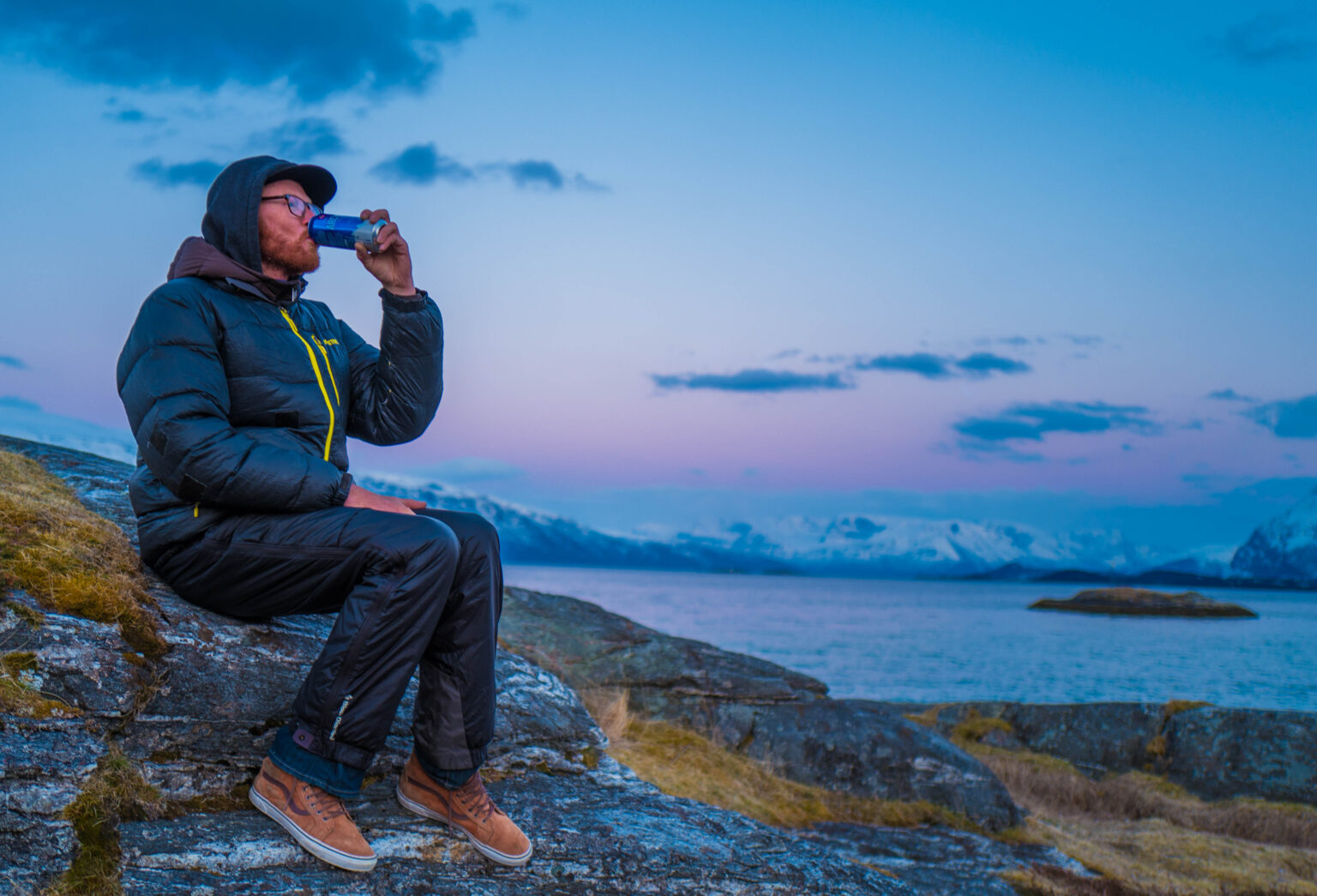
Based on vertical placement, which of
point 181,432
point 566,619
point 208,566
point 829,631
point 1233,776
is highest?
point 181,432

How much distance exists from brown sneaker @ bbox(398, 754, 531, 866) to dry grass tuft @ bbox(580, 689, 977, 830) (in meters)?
4.36

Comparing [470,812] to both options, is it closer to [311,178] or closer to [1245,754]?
[311,178]

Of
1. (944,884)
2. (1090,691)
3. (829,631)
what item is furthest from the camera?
(829,631)

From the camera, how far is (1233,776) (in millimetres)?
14383

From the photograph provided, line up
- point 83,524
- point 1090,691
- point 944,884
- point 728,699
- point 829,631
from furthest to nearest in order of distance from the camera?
point 829,631 → point 1090,691 → point 728,699 → point 944,884 → point 83,524

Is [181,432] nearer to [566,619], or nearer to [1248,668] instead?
[566,619]

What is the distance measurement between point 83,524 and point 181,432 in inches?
77.1

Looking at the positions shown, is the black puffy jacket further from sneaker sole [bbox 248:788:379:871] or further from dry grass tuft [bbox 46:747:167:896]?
sneaker sole [bbox 248:788:379:871]

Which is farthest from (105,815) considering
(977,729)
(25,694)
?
(977,729)

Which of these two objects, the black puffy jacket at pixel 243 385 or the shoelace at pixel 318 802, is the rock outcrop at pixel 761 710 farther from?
the shoelace at pixel 318 802

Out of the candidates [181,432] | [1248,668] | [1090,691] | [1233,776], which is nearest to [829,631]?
[1248,668]

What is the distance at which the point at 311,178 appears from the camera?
194 inches

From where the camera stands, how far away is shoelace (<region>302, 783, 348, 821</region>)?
12.6 ft

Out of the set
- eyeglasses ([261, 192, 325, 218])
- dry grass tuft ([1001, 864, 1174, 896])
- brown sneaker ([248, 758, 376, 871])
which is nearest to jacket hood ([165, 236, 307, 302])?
eyeglasses ([261, 192, 325, 218])
